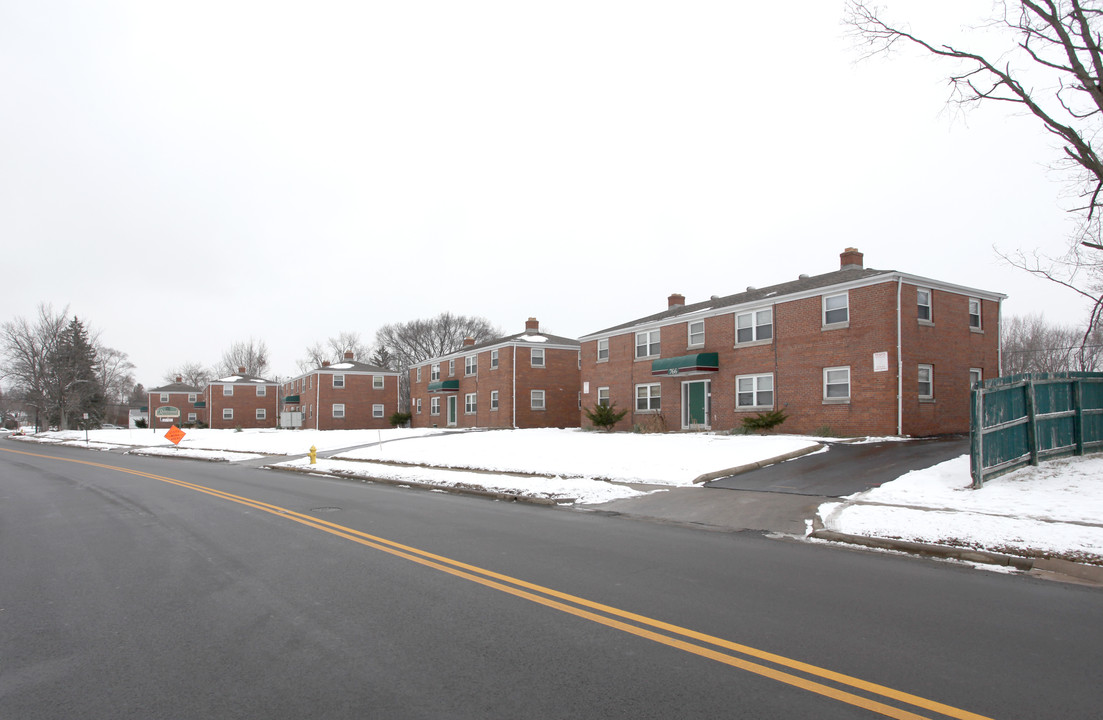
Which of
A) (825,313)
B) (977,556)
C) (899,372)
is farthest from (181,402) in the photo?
(977,556)

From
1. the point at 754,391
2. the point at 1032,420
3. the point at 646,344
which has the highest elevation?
the point at 646,344

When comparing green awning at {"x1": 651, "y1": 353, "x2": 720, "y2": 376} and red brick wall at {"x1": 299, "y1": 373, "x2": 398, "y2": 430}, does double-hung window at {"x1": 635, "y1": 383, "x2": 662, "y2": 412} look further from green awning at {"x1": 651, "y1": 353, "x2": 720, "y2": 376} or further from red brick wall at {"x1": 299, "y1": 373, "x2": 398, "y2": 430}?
red brick wall at {"x1": 299, "y1": 373, "x2": 398, "y2": 430}

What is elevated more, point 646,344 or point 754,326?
point 754,326

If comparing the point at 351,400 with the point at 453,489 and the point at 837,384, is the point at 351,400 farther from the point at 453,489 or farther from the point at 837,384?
the point at 453,489

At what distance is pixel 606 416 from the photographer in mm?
32500

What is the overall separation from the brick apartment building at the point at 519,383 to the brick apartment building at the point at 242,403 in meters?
37.3

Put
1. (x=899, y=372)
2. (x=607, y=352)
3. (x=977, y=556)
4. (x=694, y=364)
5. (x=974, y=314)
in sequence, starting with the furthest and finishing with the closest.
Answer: (x=607, y=352), (x=694, y=364), (x=974, y=314), (x=899, y=372), (x=977, y=556)

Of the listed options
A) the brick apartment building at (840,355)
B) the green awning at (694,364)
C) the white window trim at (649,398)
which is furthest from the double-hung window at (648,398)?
the green awning at (694,364)

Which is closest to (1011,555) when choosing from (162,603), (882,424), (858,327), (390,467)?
(162,603)

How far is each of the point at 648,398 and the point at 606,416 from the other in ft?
7.47

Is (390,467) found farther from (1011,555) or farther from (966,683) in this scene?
(966,683)

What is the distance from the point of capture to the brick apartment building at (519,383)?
41.6 meters

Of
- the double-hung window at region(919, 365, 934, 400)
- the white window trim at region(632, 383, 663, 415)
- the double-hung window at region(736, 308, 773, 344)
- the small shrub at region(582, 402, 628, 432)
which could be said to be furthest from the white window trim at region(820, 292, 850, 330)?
the small shrub at region(582, 402, 628, 432)

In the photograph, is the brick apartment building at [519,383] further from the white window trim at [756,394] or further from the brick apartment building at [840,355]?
the white window trim at [756,394]
